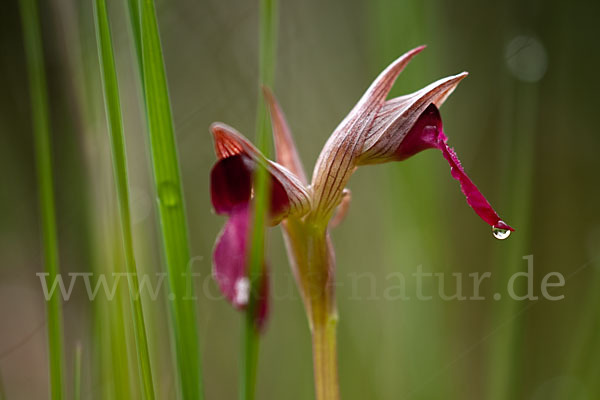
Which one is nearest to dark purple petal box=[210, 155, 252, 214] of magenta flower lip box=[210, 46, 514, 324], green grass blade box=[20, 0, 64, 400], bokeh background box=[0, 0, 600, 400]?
magenta flower lip box=[210, 46, 514, 324]

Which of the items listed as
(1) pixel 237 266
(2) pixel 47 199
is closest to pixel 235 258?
(1) pixel 237 266

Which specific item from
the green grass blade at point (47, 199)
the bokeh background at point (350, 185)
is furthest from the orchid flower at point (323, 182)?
the bokeh background at point (350, 185)

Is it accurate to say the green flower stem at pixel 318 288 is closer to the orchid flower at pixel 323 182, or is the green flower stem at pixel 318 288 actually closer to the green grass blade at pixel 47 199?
the orchid flower at pixel 323 182

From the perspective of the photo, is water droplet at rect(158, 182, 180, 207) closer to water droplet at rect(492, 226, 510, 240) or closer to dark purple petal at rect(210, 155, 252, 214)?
dark purple petal at rect(210, 155, 252, 214)

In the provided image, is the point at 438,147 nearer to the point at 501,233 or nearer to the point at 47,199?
the point at 501,233

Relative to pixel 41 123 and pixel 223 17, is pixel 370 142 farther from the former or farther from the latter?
pixel 223 17

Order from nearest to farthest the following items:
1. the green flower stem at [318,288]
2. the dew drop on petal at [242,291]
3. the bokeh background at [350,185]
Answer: the dew drop on petal at [242,291]
the green flower stem at [318,288]
the bokeh background at [350,185]
